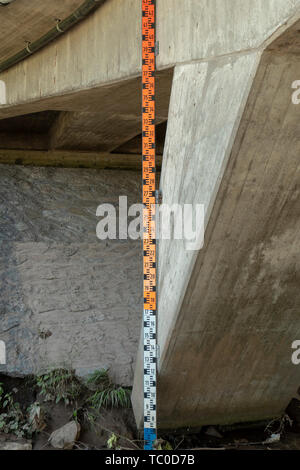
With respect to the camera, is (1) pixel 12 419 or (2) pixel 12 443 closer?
(2) pixel 12 443

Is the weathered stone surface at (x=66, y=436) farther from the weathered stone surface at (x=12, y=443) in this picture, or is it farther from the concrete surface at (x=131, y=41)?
the concrete surface at (x=131, y=41)

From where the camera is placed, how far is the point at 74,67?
560 cm

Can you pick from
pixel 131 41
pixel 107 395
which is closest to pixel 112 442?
pixel 107 395

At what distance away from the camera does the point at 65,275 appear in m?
6.98

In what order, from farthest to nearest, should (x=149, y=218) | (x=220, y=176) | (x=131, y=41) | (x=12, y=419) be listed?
(x=12, y=419), (x=131, y=41), (x=149, y=218), (x=220, y=176)

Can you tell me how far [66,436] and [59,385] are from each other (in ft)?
2.59

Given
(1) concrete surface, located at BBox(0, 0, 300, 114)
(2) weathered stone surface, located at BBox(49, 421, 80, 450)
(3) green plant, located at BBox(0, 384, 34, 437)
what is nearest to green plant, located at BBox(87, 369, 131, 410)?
(2) weathered stone surface, located at BBox(49, 421, 80, 450)

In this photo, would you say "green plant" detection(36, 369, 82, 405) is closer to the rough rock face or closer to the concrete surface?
the rough rock face

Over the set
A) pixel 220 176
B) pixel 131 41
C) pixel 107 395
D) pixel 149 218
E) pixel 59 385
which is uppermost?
pixel 131 41

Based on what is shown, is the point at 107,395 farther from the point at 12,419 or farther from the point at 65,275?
the point at 65,275

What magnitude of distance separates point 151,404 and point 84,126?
14.5ft

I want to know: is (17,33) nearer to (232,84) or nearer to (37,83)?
(37,83)

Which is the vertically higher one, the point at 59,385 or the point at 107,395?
the point at 59,385

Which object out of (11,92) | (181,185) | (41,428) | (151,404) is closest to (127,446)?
(151,404)
